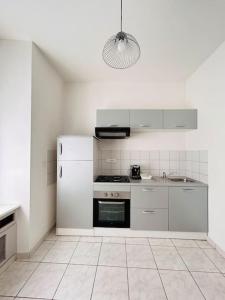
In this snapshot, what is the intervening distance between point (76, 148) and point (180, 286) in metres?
2.00

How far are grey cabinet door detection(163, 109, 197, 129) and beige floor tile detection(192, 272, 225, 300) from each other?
6.49ft

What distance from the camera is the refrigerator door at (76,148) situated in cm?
264

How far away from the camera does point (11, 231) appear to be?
2.00m

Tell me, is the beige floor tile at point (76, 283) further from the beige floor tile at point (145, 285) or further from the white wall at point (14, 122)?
the white wall at point (14, 122)

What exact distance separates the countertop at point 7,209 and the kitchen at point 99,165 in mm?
19

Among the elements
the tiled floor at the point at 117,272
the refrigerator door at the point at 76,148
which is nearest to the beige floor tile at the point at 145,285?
the tiled floor at the point at 117,272

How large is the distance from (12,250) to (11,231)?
225 mm

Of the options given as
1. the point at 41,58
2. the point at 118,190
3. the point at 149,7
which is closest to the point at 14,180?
the point at 118,190

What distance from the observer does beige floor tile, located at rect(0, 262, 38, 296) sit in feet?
5.27

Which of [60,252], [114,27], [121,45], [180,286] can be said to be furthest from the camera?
[60,252]

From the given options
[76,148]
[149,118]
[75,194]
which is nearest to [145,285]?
[75,194]

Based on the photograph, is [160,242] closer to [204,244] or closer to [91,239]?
[204,244]

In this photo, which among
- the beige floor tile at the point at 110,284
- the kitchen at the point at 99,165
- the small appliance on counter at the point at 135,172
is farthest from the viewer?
the small appliance on counter at the point at 135,172

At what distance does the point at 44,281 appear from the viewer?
171cm
